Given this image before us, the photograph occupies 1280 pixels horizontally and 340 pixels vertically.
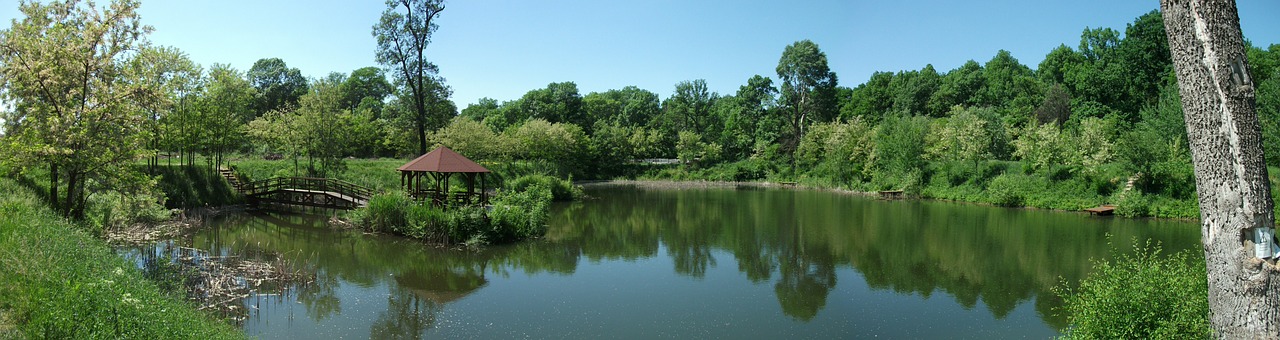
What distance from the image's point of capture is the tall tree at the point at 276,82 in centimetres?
5528

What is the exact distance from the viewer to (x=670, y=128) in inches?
2453

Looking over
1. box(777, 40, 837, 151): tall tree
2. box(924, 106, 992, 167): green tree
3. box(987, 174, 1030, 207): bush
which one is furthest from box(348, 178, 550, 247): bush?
box(777, 40, 837, 151): tall tree

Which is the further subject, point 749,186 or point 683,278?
point 749,186

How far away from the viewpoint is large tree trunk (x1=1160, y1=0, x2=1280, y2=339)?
4.84 m

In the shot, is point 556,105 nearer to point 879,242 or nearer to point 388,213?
point 388,213

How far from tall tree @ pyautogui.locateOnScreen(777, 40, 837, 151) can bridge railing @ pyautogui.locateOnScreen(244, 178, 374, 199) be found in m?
35.9

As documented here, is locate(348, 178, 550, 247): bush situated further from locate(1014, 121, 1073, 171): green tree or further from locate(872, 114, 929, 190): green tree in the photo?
locate(872, 114, 929, 190): green tree

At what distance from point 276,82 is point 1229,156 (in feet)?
216

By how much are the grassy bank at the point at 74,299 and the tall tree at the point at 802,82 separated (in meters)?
47.7

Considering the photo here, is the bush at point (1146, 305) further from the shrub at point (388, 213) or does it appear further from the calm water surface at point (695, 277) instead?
the shrub at point (388, 213)

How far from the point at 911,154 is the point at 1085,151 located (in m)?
9.69

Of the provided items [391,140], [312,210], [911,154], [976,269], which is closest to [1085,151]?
[911,154]

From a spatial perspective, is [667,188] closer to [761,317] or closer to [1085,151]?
[1085,151]

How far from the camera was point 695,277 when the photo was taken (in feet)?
45.6
